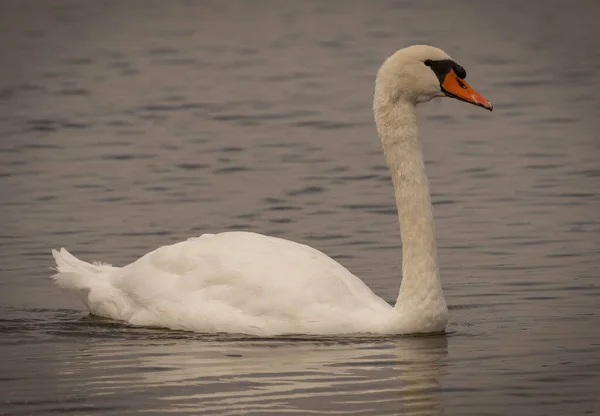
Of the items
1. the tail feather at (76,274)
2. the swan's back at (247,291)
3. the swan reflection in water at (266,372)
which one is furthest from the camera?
the tail feather at (76,274)

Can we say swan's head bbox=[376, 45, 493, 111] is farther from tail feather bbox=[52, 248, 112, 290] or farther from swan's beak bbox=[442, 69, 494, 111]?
tail feather bbox=[52, 248, 112, 290]

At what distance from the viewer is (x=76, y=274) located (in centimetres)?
1381

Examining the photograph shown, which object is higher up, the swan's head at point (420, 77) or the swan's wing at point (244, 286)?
the swan's head at point (420, 77)

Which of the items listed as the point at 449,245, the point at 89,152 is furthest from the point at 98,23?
the point at 449,245

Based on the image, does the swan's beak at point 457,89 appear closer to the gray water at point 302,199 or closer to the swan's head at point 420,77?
the swan's head at point 420,77

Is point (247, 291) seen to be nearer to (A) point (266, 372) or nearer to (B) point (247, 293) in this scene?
(B) point (247, 293)

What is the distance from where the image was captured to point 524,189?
1877 centimetres

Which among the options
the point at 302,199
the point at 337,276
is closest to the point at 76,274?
the point at 337,276

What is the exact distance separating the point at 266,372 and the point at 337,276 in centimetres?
142

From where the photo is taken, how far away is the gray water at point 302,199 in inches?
439

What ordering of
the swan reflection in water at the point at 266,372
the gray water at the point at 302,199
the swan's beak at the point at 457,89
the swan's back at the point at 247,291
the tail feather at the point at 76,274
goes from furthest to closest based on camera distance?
1. the tail feather at the point at 76,274
2. the swan's beak at the point at 457,89
3. the swan's back at the point at 247,291
4. the gray water at the point at 302,199
5. the swan reflection in water at the point at 266,372

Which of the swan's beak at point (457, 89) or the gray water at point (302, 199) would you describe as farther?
the swan's beak at point (457, 89)

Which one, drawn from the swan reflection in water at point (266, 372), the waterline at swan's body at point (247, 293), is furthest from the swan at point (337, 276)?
the swan reflection in water at point (266, 372)

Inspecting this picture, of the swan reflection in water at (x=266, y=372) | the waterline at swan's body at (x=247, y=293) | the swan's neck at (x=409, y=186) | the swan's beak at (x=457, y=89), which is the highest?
the swan's beak at (x=457, y=89)
